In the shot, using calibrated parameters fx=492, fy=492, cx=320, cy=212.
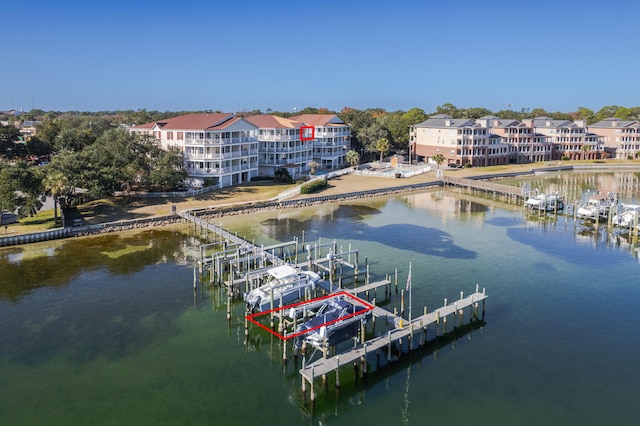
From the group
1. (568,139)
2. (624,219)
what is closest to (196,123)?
(624,219)

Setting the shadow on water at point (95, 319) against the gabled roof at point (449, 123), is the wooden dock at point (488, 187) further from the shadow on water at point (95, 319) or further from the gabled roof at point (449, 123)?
the shadow on water at point (95, 319)

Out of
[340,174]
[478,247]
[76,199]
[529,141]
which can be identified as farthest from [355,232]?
[529,141]

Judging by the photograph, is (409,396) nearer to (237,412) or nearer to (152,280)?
(237,412)

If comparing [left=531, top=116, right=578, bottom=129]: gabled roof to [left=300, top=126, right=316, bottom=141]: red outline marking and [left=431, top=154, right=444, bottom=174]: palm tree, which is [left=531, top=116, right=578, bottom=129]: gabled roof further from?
[left=300, top=126, right=316, bottom=141]: red outline marking

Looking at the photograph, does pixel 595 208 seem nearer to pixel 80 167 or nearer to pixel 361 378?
pixel 361 378

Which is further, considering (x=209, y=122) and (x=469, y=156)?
(x=469, y=156)

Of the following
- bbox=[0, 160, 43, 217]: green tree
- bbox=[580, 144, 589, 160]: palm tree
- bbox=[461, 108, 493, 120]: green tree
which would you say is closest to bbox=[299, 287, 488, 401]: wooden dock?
bbox=[0, 160, 43, 217]: green tree
